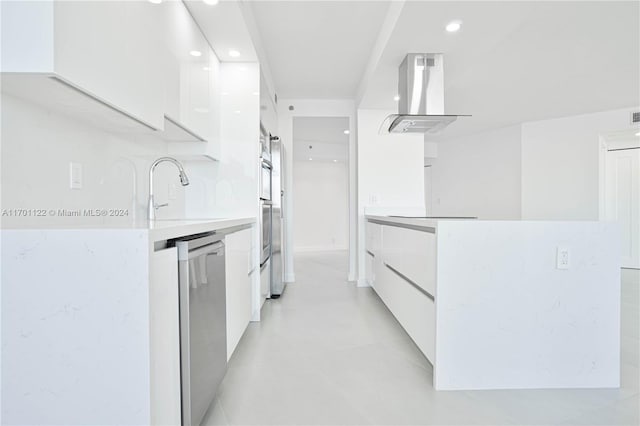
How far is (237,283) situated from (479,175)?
600cm

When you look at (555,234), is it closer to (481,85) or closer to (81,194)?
(81,194)

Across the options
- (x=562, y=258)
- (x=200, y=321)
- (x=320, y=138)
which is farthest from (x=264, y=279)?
(x=320, y=138)

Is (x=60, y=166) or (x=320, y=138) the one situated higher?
(x=320, y=138)

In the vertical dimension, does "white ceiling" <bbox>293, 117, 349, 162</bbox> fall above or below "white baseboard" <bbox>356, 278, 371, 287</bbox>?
above

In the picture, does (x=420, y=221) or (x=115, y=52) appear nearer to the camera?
(x=115, y=52)

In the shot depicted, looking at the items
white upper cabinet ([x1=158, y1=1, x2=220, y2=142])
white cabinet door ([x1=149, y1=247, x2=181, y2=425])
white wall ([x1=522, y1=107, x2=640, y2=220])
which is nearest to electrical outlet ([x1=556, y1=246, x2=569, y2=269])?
white cabinet door ([x1=149, y1=247, x2=181, y2=425])

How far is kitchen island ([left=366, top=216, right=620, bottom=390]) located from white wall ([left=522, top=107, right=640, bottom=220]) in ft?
14.6

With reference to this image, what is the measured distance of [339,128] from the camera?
6098 millimetres

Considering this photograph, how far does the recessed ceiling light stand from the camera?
2.27 metres

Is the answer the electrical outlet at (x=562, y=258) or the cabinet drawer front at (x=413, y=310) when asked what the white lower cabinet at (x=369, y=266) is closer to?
the cabinet drawer front at (x=413, y=310)

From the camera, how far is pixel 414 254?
2197 millimetres

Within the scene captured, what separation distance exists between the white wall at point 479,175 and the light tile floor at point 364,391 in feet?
12.2

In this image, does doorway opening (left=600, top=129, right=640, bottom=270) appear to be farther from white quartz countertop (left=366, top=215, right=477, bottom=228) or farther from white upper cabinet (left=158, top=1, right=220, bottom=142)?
white upper cabinet (left=158, top=1, right=220, bottom=142)

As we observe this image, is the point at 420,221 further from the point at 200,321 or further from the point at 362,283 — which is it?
the point at 362,283
